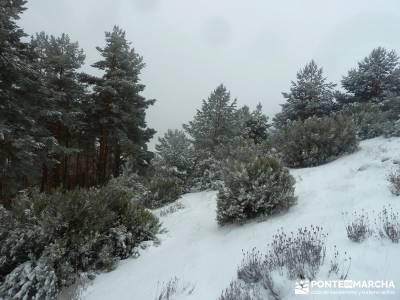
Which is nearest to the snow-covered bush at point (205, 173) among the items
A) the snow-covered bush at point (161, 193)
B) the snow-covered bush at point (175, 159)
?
the snow-covered bush at point (175, 159)

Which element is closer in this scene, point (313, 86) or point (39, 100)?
point (39, 100)

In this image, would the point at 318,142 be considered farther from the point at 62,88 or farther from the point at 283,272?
the point at 62,88

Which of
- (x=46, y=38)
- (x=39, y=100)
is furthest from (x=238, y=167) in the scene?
(x=46, y=38)

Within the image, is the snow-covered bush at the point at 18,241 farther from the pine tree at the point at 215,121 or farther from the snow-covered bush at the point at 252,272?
the pine tree at the point at 215,121

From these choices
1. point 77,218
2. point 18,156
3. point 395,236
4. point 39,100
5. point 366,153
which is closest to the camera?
point 395,236

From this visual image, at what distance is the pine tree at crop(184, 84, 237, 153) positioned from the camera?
18969 millimetres

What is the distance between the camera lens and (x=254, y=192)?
6.64 meters

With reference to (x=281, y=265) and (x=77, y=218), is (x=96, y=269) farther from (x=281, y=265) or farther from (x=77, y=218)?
(x=281, y=265)

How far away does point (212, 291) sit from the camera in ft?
13.4

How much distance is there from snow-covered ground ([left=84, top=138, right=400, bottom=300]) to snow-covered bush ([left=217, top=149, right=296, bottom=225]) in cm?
28

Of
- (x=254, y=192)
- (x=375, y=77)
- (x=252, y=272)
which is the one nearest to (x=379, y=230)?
(x=252, y=272)

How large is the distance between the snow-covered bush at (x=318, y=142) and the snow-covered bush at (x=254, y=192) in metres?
3.85

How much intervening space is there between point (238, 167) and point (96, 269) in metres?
3.87

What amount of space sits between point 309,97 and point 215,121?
6521 millimetres
